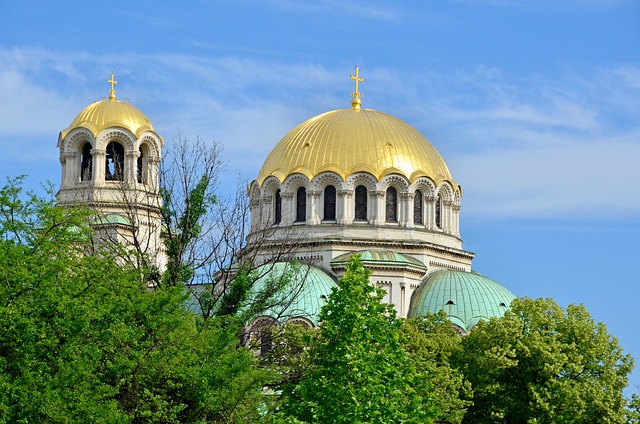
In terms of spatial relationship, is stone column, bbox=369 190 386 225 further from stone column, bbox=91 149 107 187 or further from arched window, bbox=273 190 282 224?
stone column, bbox=91 149 107 187

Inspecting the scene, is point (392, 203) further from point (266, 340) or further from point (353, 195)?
point (266, 340)

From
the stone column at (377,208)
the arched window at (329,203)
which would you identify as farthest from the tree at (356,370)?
the arched window at (329,203)

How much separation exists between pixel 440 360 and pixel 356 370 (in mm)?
16844

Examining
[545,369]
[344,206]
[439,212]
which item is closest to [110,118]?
[344,206]

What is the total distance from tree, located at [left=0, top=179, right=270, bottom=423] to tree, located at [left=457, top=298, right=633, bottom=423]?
1161 cm

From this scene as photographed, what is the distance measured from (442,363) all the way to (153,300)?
16.7m

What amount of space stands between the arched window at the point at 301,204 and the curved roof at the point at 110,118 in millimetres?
6614

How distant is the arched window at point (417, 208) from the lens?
62.3 m

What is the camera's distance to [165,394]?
1147 inches

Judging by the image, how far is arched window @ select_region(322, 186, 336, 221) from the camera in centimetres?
6147

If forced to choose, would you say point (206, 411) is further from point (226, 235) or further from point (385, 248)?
point (385, 248)

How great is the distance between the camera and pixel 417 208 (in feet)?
205

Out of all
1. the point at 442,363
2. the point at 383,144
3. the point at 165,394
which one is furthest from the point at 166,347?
the point at 383,144

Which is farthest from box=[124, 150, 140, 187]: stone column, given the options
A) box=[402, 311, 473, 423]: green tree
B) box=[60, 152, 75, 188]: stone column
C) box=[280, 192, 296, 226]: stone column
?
box=[402, 311, 473, 423]: green tree
